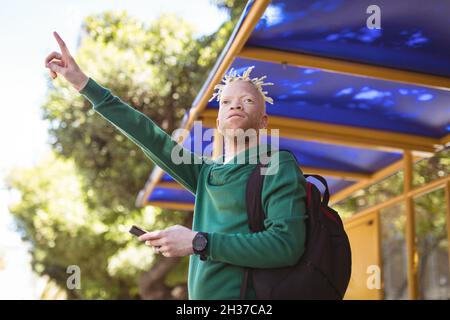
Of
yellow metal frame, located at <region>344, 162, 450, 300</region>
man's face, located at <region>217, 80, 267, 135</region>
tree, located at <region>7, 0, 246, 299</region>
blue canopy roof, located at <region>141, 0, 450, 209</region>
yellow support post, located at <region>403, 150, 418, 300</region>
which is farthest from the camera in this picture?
tree, located at <region>7, 0, 246, 299</region>

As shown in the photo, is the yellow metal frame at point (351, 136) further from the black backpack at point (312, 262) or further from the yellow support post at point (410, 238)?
the black backpack at point (312, 262)

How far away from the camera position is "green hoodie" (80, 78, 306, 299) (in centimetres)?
185

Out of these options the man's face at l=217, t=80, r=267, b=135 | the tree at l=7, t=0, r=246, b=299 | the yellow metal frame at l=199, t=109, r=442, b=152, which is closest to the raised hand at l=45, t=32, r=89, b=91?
the man's face at l=217, t=80, r=267, b=135

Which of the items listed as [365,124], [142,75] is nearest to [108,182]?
[142,75]

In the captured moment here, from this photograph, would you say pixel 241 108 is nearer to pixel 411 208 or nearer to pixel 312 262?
pixel 312 262

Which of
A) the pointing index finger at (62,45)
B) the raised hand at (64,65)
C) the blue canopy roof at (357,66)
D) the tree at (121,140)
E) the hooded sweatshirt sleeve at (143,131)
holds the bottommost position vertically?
the hooded sweatshirt sleeve at (143,131)

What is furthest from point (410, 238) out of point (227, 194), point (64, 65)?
point (64, 65)

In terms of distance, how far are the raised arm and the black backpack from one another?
1.13 feet

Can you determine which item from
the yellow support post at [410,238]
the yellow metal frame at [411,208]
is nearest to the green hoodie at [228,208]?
the yellow metal frame at [411,208]

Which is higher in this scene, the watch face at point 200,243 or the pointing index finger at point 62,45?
the pointing index finger at point 62,45

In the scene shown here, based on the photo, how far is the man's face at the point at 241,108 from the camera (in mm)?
2127

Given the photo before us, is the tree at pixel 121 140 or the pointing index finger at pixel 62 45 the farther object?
the tree at pixel 121 140

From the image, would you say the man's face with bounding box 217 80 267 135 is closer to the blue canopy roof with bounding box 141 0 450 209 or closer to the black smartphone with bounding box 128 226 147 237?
the black smartphone with bounding box 128 226 147 237

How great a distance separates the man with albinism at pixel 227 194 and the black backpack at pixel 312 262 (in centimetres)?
2
